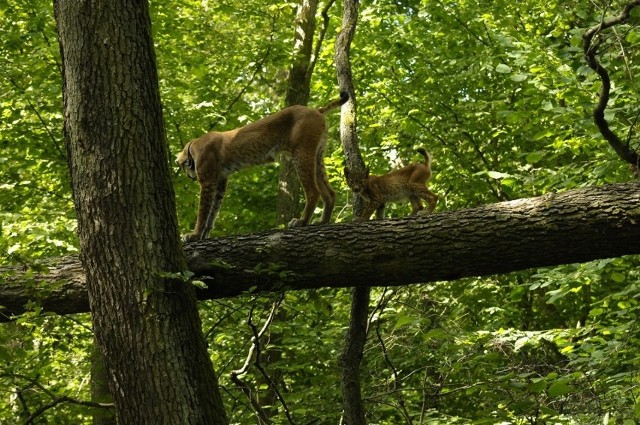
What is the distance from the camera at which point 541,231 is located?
5.29 metres

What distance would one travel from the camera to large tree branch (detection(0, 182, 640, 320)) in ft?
17.2

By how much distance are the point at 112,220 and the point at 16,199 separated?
8.75m

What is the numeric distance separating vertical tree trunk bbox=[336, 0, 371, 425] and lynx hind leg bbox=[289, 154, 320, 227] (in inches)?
25.8

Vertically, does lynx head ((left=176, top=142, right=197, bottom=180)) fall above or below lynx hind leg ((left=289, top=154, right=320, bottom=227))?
above

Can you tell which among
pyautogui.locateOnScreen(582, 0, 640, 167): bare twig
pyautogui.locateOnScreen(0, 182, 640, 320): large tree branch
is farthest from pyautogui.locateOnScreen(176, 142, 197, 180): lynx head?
pyautogui.locateOnScreen(582, 0, 640, 167): bare twig

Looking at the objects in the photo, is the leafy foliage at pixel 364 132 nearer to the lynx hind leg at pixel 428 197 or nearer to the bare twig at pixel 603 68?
the lynx hind leg at pixel 428 197

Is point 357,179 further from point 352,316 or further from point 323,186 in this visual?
point 352,316

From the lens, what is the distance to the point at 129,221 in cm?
454

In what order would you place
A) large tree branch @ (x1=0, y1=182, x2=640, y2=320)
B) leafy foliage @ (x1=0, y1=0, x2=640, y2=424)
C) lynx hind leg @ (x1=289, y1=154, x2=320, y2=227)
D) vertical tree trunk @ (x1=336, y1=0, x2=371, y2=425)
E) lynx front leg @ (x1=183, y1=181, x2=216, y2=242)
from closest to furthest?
large tree branch @ (x1=0, y1=182, x2=640, y2=320)
vertical tree trunk @ (x1=336, y1=0, x2=371, y2=425)
lynx hind leg @ (x1=289, y1=154, x2=320, y2=227)
lynx front leg @ (x1=183, y1=181, x2=216, y2=242)
leafy foliage @ (x1=0, y1=0, x2=640, y2=424)

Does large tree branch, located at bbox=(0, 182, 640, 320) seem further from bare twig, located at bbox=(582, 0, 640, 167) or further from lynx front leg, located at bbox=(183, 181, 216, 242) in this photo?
lynx front leg, located at bbox=(183, 181, 216, 242)

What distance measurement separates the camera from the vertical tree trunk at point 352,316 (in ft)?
19.9

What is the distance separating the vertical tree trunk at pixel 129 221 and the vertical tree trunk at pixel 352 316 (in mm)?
1741

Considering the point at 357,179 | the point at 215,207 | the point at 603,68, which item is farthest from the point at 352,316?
the point at 603,68

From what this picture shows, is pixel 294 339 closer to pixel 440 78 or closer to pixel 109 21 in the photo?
pixel 109 21
